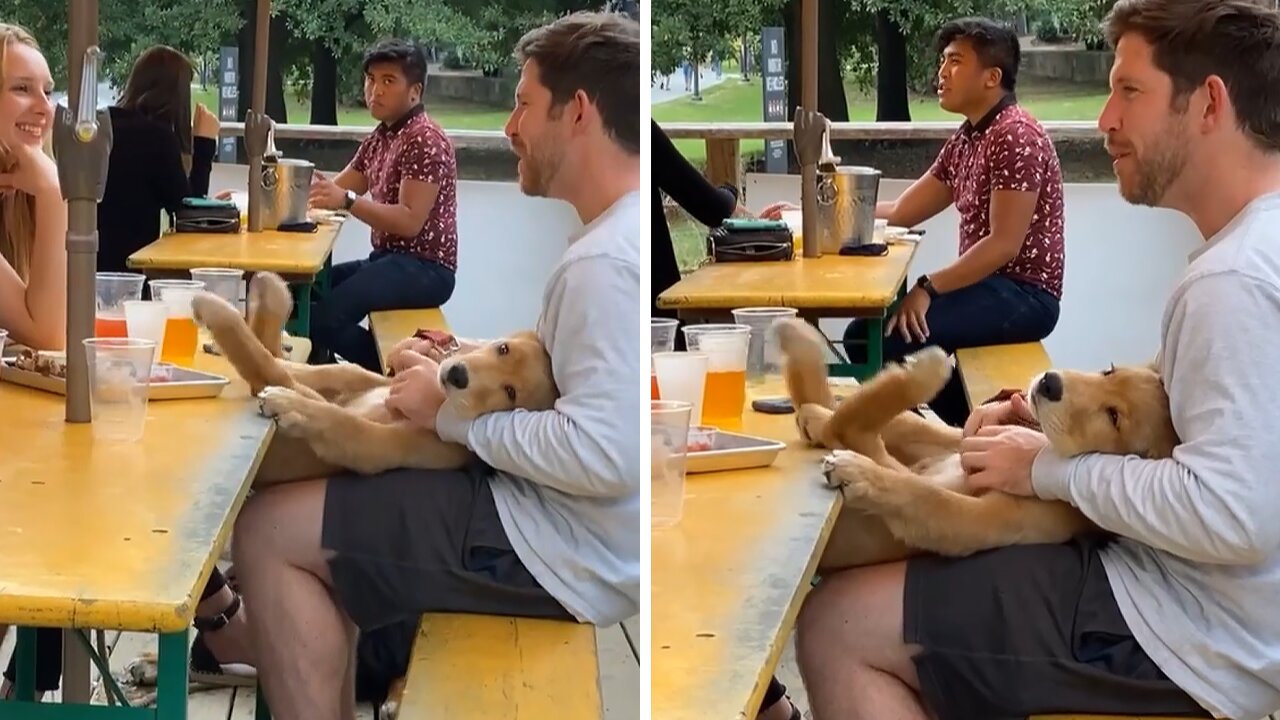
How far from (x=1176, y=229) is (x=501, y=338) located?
0.77 metres

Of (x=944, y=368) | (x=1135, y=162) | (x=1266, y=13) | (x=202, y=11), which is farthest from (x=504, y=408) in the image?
(x=1266, y=13)

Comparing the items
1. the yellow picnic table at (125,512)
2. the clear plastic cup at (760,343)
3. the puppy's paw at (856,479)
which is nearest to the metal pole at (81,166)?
the yellow picnic table at (125,512)

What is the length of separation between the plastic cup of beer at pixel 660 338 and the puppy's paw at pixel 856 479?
0.23 m

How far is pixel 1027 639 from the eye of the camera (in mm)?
1409

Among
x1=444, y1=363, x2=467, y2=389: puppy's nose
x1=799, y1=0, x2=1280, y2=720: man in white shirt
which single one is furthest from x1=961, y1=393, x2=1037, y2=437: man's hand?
x1=444, y1=363, x2=467, y2=389: puppy's nose

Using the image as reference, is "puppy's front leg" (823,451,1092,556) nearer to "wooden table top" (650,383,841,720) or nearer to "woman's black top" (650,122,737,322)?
"wooden table top" (650,383,841,720)

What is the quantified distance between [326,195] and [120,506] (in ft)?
1.77

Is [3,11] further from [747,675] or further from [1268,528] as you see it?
[1268,528]

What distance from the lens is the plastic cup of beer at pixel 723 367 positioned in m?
1.57

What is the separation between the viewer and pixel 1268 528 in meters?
1.30

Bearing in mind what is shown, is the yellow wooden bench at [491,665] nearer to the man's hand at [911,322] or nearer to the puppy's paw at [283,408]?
the puppy's paw at [283,408]

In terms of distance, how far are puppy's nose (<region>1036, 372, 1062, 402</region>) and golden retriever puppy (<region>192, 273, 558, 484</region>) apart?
56 centimetres

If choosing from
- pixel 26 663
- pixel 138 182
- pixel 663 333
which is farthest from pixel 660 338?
pixel 26 663

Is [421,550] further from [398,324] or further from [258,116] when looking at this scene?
[258,116]
